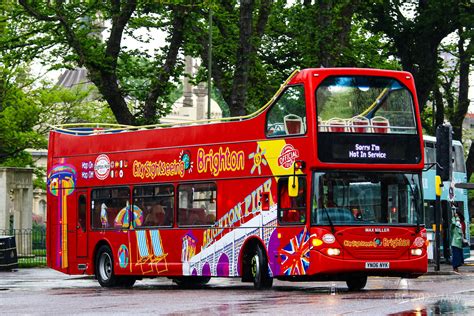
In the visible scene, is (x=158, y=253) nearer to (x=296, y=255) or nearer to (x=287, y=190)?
(x=287, y=190)

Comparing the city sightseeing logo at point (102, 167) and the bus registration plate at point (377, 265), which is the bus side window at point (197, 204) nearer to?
the city sightseeing logo at point (102, 167)

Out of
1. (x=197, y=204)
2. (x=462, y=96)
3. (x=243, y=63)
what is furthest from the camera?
(x=462, y=96)

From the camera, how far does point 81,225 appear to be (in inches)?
1126

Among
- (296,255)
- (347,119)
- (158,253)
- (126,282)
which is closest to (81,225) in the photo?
(126,282)

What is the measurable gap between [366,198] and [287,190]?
1.46 metres

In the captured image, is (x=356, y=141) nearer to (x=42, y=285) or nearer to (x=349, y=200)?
(x=349, y=200)

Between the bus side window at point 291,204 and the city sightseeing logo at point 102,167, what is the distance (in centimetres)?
572

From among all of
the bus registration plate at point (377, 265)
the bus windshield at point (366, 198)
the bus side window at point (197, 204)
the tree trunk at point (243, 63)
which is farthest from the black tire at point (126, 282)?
the tree trunk at point (243, 63)

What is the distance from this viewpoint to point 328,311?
1644cm

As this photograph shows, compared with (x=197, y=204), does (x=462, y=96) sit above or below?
above

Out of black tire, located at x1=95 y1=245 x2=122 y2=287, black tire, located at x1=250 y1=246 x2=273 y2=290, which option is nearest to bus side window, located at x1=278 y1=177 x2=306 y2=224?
black tire, located at x1=250 y1=246 x2=273 y2=290

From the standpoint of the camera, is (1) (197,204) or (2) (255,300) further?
(1) (197,204)

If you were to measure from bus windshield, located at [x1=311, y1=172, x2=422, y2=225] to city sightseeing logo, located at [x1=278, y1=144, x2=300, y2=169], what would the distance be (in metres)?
0.67

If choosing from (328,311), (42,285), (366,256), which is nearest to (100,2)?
(42,285)
